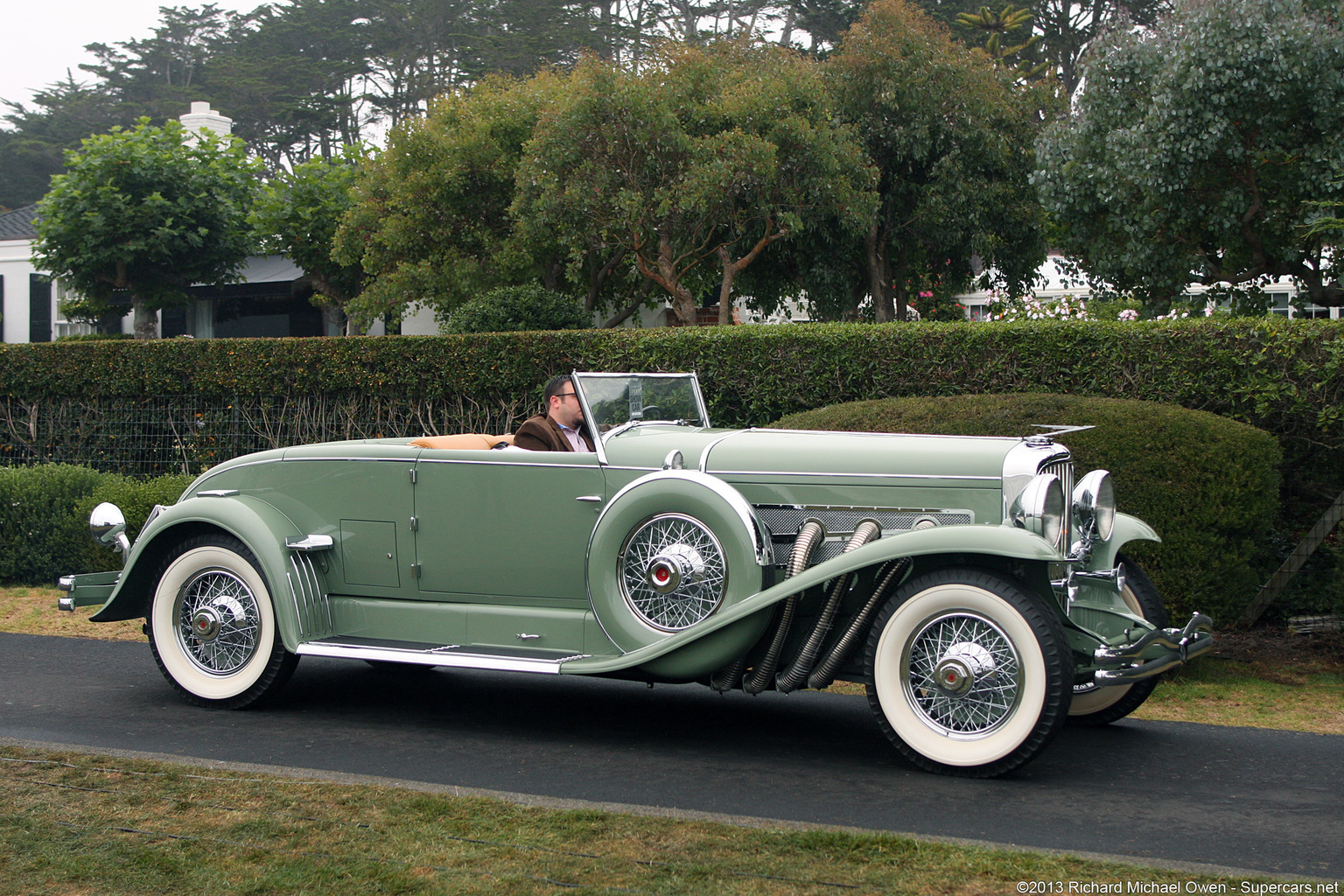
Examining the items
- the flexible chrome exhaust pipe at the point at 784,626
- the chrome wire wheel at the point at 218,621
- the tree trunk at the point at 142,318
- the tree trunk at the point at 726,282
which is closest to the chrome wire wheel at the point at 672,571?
the flexible chrome exhaust pipe at the point at 784,626

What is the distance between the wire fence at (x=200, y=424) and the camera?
10.6 m

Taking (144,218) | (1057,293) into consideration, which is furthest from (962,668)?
(1057,293)

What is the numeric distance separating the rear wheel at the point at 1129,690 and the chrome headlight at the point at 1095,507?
1.10ft

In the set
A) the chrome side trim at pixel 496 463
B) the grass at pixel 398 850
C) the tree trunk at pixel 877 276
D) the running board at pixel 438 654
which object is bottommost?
the grass at pixel 398 850

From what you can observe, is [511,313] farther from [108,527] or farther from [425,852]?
[425,852]

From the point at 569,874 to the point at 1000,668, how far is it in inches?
71.1

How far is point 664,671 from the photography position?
466 cm

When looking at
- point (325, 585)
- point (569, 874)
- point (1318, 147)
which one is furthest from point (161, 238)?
point (569, 874)

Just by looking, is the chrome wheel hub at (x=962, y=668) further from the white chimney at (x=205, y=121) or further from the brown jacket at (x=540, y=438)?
the white chimney at (x=205, y=121)

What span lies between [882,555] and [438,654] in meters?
2.03

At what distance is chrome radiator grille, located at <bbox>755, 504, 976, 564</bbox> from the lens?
15.3ft

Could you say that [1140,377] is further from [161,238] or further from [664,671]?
[161,238]

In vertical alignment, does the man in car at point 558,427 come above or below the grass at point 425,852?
above

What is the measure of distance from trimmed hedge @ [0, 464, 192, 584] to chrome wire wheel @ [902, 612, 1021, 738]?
690 cm
